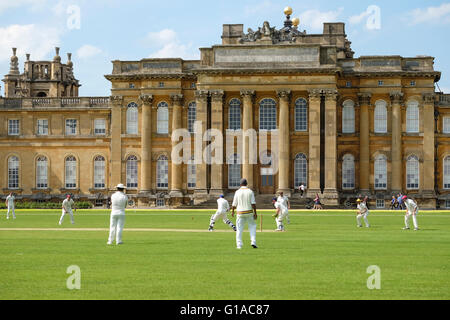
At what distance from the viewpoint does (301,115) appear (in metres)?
72.5

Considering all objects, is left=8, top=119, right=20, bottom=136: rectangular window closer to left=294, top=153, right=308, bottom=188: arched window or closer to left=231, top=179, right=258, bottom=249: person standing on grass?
left=294, top=153, right=308, bottom=188: arched window

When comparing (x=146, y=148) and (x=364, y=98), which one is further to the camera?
(x=146, y=148)

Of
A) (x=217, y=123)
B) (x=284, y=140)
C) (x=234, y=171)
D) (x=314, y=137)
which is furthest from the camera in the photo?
(x=234, y=171)

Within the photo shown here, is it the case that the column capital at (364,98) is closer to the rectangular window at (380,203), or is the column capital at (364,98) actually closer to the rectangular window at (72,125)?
the rectangular window at (380,203)

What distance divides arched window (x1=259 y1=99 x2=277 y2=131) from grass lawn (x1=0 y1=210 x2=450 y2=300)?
42.6 m

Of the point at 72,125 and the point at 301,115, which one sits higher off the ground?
the point at 301,115

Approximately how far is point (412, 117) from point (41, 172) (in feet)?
113

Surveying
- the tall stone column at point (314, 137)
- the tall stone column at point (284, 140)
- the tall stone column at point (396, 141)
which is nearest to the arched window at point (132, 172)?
the tall stone column at point (284, 140)

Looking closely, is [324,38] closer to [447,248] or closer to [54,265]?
[447,248]

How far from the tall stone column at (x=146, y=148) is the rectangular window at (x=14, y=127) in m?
13.5

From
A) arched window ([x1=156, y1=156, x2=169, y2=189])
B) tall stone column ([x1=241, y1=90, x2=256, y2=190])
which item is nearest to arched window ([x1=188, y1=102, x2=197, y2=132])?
arched window ([x1=156, y1=156, x2=169, y2=189])

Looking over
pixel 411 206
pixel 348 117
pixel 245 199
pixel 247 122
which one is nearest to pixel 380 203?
pixel 348 117

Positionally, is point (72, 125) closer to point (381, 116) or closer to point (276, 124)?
point (276, 124)
